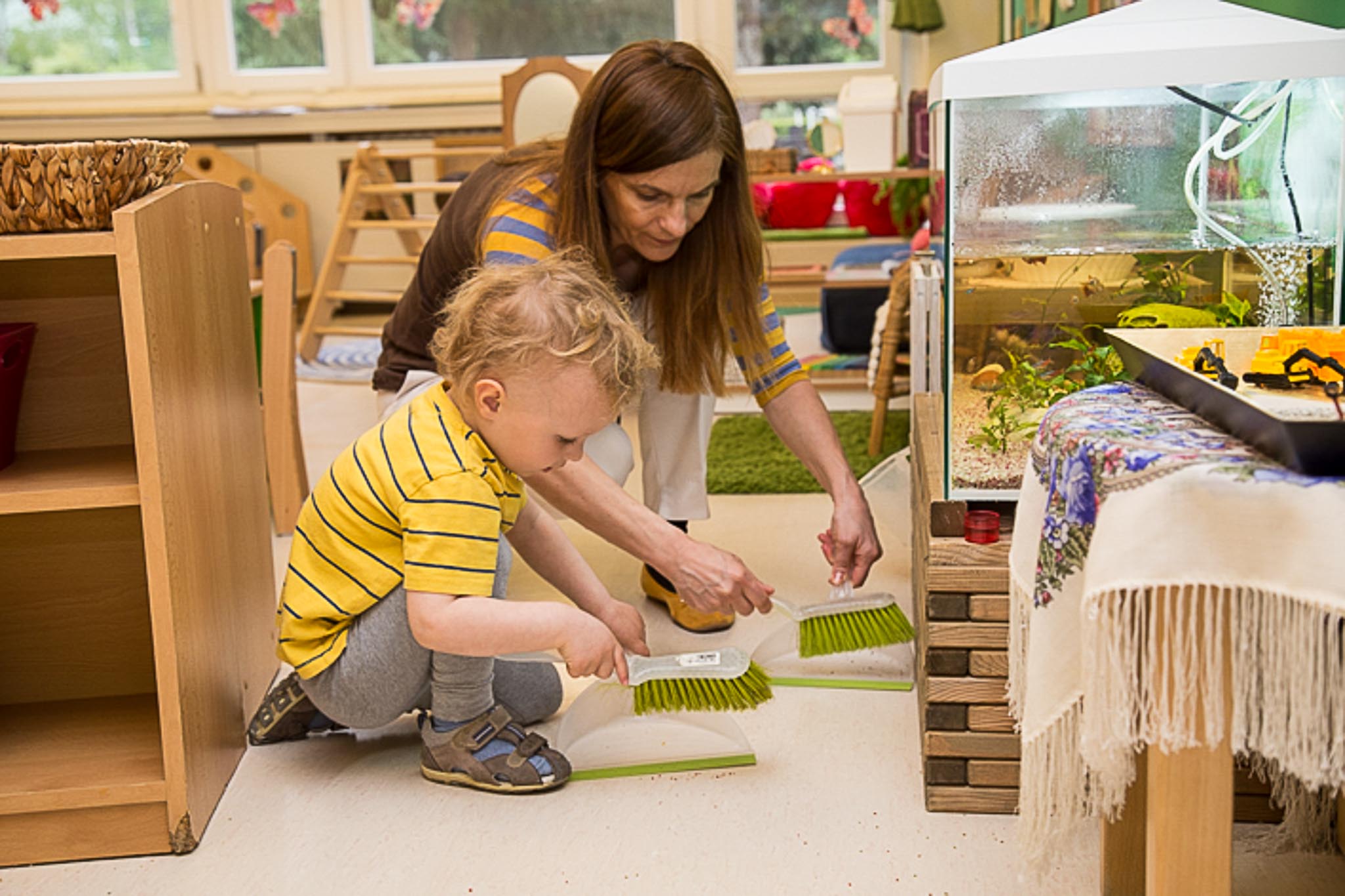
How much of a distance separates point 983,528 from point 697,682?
0.36m

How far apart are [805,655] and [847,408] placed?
2009mm

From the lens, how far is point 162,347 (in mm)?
1320

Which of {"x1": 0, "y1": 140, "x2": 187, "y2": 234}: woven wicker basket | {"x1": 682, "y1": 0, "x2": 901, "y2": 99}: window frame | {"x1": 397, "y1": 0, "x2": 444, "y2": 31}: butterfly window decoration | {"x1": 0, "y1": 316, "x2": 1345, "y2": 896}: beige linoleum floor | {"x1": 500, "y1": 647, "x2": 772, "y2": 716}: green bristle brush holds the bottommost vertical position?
{"x1": 0, "y1": 316, "x2": 1345, "y2": 896}: beige linoleum floor

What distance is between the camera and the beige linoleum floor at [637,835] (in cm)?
125

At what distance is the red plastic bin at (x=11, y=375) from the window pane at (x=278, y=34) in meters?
4.23

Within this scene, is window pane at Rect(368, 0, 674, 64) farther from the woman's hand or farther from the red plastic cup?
the red plastic cup

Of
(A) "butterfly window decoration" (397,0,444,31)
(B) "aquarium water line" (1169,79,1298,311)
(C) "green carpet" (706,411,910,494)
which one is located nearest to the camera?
(B) "aquarium water line" (1169,79,1298,311)

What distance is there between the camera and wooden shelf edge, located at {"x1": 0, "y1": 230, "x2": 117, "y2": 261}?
1.25 m

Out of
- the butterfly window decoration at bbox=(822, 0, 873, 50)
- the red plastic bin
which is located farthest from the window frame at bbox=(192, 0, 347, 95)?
the red plastic bin

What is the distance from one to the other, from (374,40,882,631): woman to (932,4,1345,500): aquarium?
31 centimetres

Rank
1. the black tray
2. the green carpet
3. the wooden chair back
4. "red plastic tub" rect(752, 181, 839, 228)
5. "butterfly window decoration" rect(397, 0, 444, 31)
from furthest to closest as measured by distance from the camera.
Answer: "butterfly window decoration" rect(397, 0, 444, 31)
"red plastic tub" rect(752, 181, 839, 228)
the wooden chair back
the green carpet
the black tray

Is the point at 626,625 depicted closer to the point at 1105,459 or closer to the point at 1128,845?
the point at 1128,845

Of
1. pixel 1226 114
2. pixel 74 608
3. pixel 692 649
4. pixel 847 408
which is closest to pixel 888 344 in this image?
pixel 847 408

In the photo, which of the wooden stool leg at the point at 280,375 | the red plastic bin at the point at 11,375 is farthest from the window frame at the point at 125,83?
the red plastic bin at the point at 11,375
